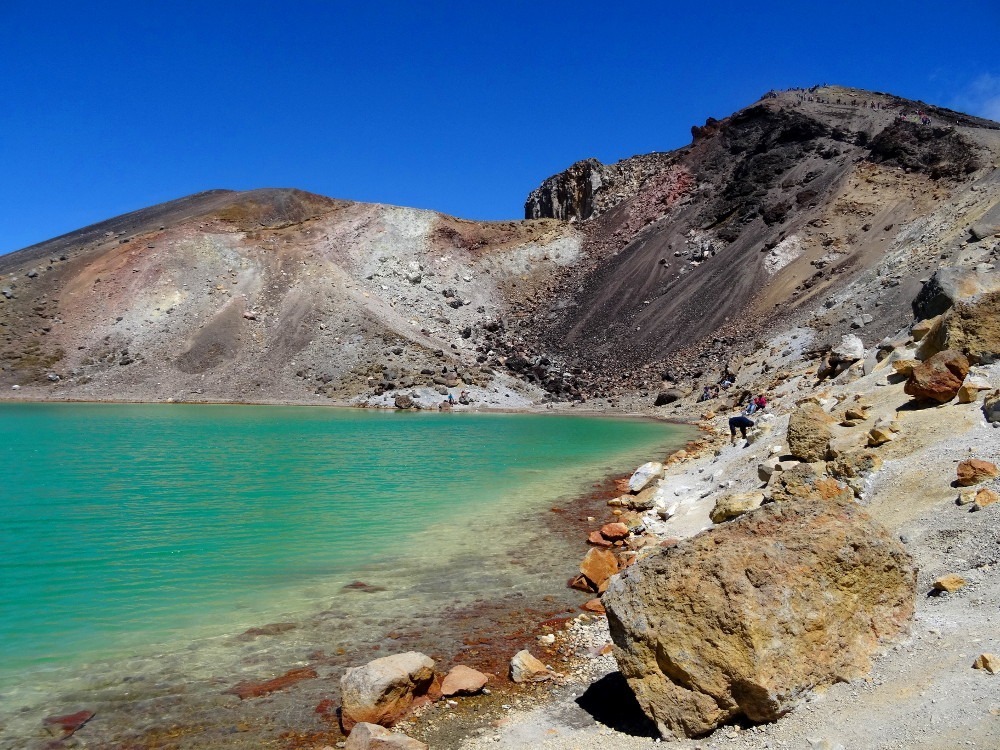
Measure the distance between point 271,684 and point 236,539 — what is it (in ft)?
18.5

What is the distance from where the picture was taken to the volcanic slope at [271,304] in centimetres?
4962

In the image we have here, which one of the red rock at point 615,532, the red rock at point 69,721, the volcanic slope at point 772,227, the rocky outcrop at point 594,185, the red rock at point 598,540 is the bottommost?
the red rock at point 598,540

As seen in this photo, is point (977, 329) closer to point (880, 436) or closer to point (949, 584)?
point (880, 436)

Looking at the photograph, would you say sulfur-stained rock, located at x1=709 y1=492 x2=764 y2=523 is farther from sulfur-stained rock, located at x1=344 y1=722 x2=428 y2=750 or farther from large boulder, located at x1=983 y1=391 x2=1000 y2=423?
sulfur-stained rock, located at x1=344 y1=722 x2=428 y2=750

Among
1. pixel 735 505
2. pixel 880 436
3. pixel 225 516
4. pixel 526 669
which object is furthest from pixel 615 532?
pixel 225 516

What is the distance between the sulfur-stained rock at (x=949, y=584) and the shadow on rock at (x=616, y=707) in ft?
8.62

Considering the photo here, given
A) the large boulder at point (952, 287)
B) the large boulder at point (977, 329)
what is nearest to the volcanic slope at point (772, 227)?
the large boulder at point (952, 287)

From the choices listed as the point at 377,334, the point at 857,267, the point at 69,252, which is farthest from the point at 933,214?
the point at 69,252

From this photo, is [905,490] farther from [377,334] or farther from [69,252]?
[69,252]

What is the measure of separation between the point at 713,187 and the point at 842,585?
203 feet

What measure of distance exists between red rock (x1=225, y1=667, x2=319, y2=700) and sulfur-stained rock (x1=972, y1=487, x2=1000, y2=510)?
6.86 m

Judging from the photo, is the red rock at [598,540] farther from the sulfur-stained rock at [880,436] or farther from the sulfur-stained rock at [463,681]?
the sulfur-stained rock at [463,681]

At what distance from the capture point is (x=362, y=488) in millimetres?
16734

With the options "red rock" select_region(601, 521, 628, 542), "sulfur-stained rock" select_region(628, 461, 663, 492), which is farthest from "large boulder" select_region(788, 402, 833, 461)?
"sulfur-stained rock" select_region(628, 461, 663, 492)
